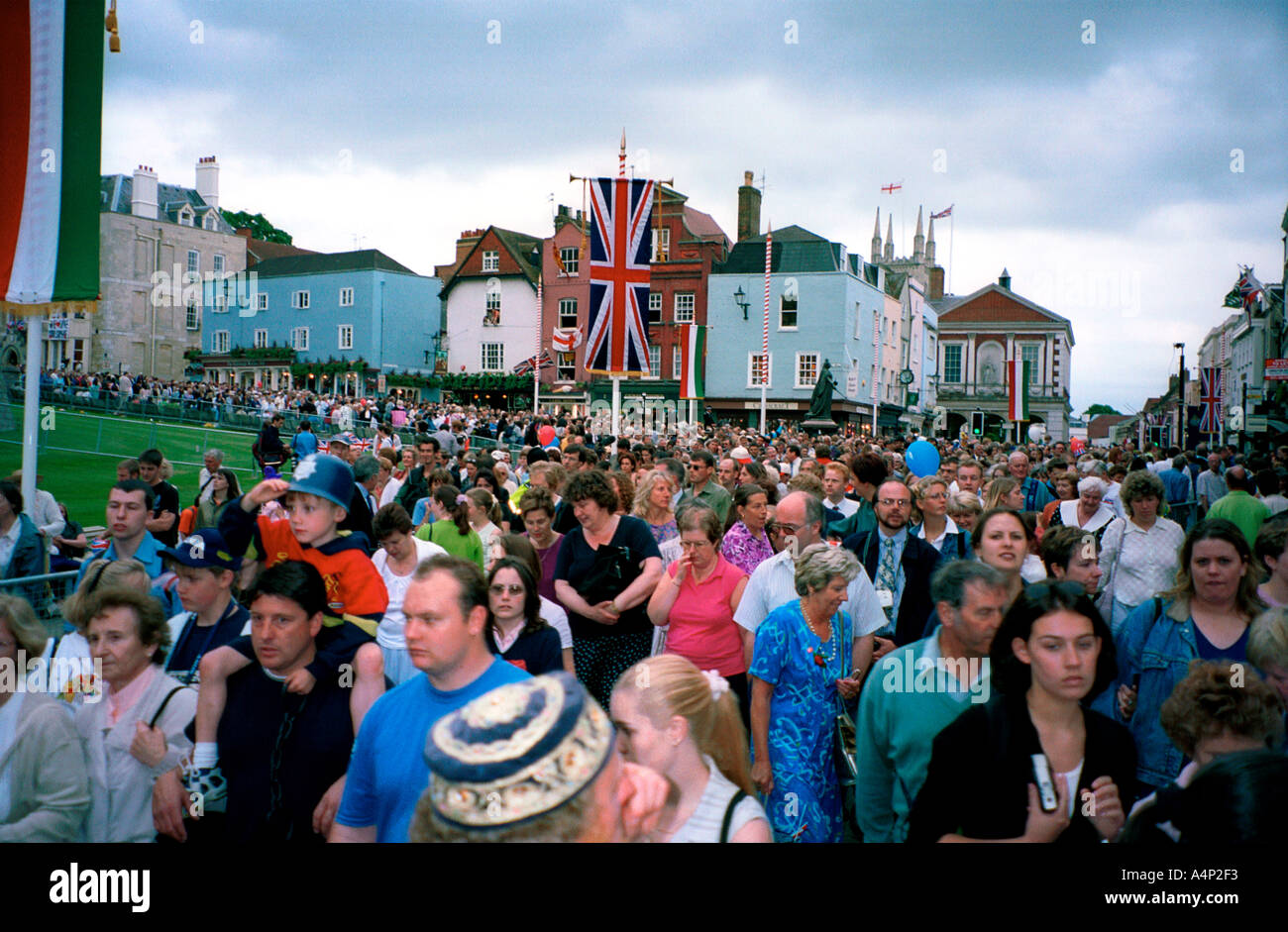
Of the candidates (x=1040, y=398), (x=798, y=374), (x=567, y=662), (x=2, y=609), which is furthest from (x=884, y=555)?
(x=1040, y=398)

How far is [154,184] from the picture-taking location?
5578 cm

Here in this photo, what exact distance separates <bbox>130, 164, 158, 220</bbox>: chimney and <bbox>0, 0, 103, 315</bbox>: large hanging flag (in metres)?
55.4

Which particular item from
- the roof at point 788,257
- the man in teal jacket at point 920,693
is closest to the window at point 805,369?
the roof at point 788,257

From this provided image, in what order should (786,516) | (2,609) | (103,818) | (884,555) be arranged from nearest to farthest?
(103,818) < (2,609) < (786,516) < (884,555)

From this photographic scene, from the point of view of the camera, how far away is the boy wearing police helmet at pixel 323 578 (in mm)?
3428

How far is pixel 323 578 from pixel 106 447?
24.1m

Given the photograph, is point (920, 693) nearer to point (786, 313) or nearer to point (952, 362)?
point (786, 313)

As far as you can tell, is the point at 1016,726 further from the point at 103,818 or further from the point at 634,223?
the point at 634,223

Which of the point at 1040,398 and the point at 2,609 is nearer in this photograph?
the point at 2,609

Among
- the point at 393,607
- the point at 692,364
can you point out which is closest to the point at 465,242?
the point at 692,364

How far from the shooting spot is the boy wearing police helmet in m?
3.43

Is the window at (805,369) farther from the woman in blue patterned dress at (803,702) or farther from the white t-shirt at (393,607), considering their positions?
the woman in blue patterned dress at (803,702)

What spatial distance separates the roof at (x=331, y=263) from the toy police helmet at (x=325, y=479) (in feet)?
177
